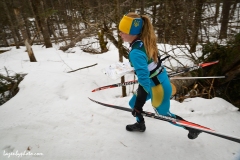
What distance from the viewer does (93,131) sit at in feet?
9.23

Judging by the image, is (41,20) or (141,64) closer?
(141,64)

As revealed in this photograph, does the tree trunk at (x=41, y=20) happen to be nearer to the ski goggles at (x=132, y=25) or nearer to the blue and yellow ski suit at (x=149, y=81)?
the ski goggles at (x=132, y=25)

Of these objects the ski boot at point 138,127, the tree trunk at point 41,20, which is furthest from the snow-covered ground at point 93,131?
the tree trunk at point 41,20

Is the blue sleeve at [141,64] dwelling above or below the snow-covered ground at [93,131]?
above

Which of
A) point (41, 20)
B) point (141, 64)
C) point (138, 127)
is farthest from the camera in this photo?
point (41, 20)

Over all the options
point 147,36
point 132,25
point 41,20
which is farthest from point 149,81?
point 41,20

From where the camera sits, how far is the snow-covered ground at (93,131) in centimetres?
237

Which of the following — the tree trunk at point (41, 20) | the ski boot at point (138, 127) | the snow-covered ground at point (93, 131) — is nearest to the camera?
the snow-covered ground at point (93, 131)

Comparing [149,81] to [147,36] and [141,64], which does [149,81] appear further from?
[147,36]

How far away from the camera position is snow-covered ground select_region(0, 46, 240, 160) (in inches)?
93.1

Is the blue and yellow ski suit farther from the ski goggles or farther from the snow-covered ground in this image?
the snow-covered ground

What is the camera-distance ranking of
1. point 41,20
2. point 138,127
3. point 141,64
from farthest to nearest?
point 41,20, point 138,127, point 141,64

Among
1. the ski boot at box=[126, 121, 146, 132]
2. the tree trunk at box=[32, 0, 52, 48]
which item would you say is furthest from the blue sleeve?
the tree trunk at box=[32, 0, 52, 48]

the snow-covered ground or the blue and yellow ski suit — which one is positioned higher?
the blue and yellow ski suit
